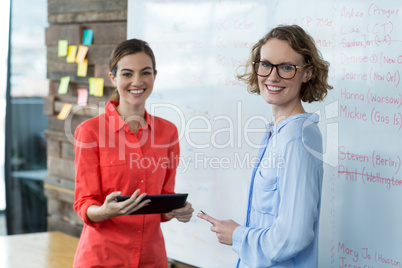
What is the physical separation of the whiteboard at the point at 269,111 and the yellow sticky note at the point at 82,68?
591 mm

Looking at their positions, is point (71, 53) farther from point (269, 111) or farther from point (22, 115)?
point (269, 111)

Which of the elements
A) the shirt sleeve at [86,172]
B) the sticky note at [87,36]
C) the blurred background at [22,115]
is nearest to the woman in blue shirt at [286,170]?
the shirt sleeve at [86,172]

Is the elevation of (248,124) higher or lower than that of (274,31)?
lower

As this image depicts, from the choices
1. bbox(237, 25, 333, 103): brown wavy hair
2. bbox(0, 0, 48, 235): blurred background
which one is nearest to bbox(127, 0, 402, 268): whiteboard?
bbox(237, 25, 333, 103): brown wavy hair

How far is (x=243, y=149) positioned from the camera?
2.47 meters

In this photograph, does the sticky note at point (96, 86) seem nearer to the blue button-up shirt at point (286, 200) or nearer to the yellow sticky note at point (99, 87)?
the yellow sticky note at point (99, 87)

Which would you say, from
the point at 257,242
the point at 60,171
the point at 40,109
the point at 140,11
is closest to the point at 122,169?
the point at 257,242

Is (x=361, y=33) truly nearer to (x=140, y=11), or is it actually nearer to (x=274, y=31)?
(x=274, y=31)

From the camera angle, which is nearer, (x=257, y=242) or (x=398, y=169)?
(x=257, y=242)

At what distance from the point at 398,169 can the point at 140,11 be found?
177cm

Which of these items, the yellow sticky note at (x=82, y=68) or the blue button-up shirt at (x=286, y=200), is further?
the yellow sticky note at (x=82, y=68)

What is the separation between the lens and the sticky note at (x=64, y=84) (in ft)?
12.0

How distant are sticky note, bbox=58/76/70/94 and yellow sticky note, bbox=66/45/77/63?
0.13 meters

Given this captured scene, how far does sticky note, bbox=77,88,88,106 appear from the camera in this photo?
3508 millimetres
